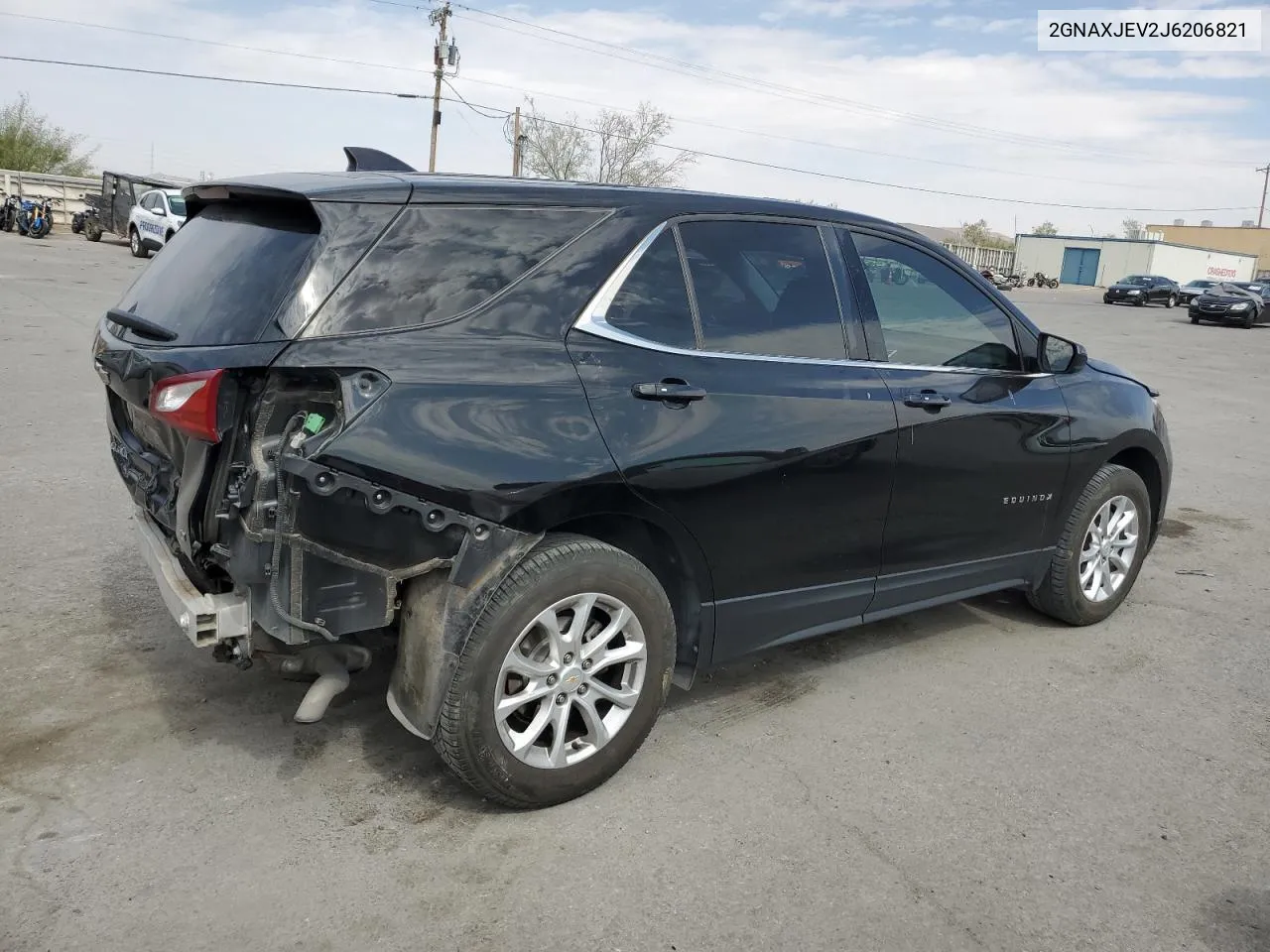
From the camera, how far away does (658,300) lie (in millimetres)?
3391

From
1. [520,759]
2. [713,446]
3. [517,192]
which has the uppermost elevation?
[517,192]

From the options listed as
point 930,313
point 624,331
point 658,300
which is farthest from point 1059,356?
point 624,331

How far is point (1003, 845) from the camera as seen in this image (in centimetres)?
314

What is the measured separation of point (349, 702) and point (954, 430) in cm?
253

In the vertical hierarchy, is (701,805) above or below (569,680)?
below

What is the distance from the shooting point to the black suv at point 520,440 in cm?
285

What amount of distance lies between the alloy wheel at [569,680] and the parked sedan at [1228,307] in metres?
35.8

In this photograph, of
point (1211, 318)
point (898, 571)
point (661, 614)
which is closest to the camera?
point (661, 614)

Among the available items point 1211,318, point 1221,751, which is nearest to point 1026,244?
point 1211,318

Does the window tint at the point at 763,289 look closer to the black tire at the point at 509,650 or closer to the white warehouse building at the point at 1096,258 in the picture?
the black tire at the point at 509,650

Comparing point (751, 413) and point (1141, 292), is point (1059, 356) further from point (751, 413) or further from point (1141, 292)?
point (1141, 292)

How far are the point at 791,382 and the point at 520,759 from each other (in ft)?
5.08

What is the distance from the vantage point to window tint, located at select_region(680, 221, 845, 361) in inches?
139

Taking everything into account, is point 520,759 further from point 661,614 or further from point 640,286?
point 640,286
